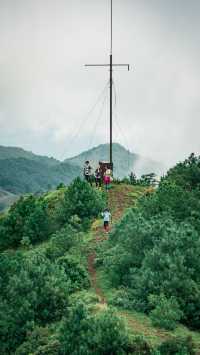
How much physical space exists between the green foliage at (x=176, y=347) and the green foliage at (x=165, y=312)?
2596 millimetres

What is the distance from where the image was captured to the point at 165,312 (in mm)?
25047

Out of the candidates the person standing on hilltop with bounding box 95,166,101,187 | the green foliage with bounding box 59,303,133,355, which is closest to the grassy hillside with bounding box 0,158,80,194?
the person standing on hilltop with bounding box 95,166,101,187

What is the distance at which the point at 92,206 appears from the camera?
40594mm

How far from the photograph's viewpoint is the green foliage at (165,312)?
24.7 meters

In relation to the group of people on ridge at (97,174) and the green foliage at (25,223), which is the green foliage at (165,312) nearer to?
the green foliage at (25,223)

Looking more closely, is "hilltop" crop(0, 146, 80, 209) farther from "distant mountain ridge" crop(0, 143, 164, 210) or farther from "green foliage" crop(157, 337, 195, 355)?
"green foliage" crop(157, 337, 195, 355)

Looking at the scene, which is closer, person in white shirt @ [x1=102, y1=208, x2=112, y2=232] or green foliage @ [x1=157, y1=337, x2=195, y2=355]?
green foliage @ [x1=157, y1=337, x2=195, y2=355]

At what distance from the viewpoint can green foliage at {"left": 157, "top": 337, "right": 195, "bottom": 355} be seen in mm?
21500

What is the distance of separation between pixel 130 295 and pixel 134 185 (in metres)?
18.7

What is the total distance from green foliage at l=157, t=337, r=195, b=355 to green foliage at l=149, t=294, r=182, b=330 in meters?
2.60

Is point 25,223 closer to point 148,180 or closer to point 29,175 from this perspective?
point 148,180

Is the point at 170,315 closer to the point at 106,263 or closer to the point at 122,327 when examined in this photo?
the point at 122,327

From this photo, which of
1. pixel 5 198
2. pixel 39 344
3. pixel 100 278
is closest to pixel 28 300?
pixel 39 344

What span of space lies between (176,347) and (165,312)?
3.49 metres
